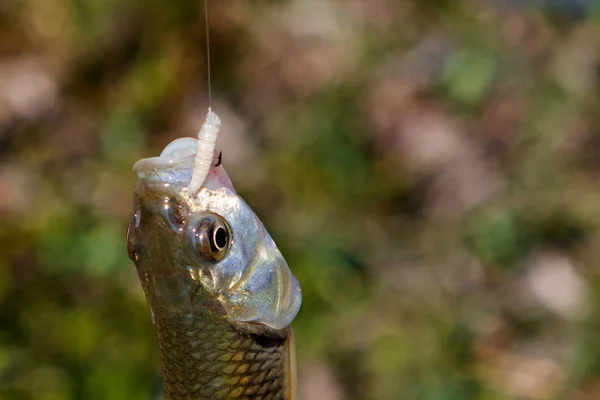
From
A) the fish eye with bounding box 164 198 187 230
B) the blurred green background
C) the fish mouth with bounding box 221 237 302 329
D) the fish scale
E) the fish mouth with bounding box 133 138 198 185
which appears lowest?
the fish scale

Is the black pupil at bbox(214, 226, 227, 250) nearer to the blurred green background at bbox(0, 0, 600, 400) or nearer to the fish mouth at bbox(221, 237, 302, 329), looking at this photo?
the fish mouth at bbox(221, 237, 302, 329)

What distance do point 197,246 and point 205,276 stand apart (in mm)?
49

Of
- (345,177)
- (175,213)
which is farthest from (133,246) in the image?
(345,177)

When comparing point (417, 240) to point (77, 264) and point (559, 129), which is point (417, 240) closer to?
point (559, 129)

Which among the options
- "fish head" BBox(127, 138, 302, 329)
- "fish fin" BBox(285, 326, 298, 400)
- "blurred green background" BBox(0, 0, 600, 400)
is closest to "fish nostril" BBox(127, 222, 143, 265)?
"fish head" BBox(127, 138, 302, 329)

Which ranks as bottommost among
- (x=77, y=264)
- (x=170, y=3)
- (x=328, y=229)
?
(x=77, y=264)

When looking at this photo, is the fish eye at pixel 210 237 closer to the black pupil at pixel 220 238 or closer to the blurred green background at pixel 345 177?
the black pupil at pixel 220 238

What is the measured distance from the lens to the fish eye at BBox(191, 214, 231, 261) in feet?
3.22

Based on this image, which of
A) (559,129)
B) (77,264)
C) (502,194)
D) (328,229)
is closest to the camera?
(77,264)

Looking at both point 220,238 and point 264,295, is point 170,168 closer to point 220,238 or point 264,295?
point 220,238

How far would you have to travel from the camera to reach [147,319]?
8.26 ft

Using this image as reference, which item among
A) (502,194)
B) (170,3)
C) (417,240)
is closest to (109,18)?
(170,3)

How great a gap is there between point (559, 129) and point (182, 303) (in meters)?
2.71

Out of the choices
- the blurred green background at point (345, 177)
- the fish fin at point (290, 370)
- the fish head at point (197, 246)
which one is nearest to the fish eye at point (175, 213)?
the fish head at point (197, 246)
